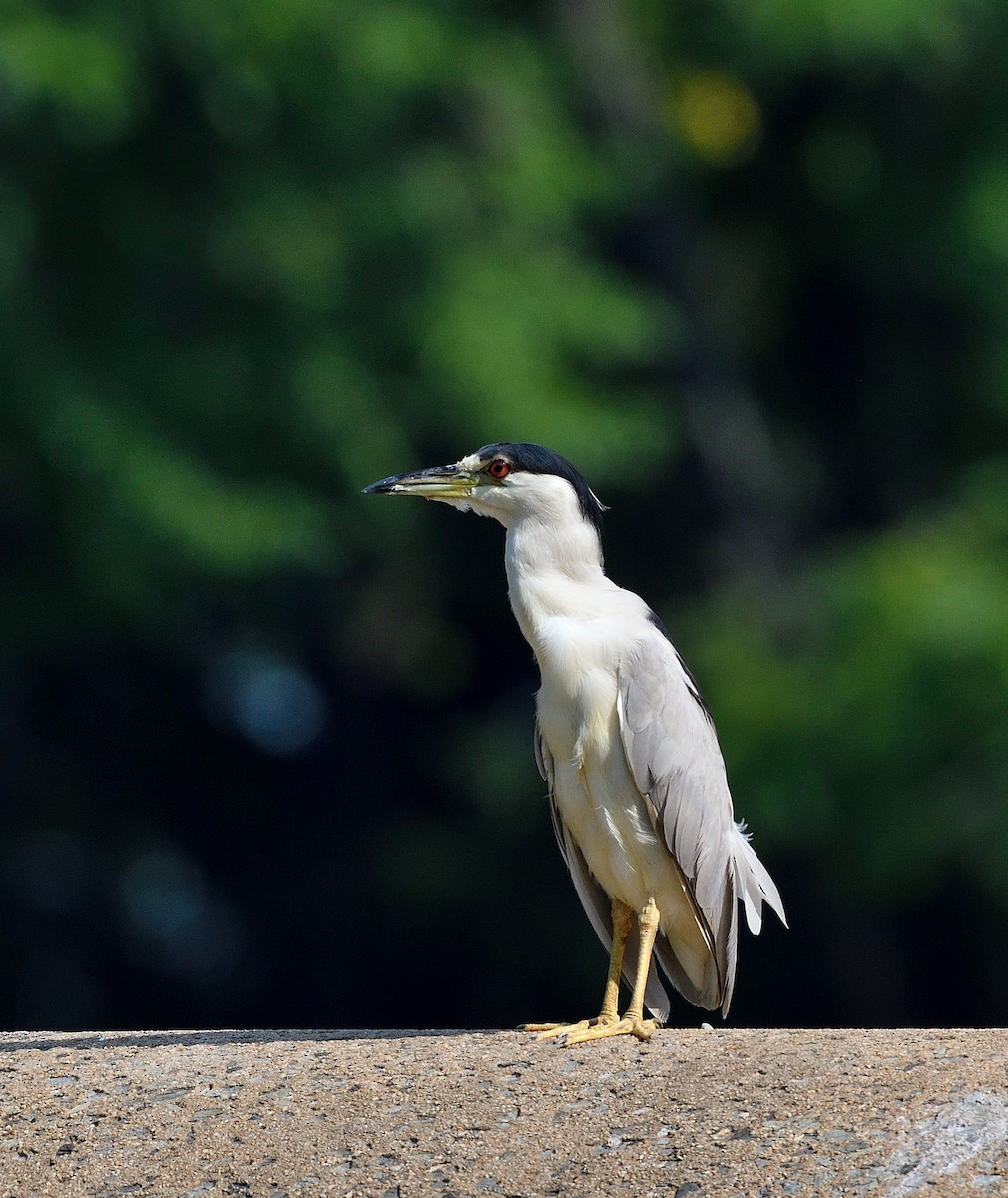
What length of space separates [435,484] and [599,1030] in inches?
72.9

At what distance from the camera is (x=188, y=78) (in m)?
11.0

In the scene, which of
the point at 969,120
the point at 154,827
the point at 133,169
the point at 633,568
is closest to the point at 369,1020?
the point at 154,827

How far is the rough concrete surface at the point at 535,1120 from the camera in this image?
3.88 m

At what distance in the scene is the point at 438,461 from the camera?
12.5 meters

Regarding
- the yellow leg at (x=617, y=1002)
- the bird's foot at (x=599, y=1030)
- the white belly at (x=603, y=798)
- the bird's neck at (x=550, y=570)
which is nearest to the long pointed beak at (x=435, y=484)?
the bird's neck at (x=550, y=570)

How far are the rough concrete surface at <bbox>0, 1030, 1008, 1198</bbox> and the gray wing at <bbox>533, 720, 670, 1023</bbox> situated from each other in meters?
0.72

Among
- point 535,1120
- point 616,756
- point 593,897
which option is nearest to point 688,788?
point 616,756

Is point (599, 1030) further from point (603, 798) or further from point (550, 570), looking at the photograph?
point (550, 570)

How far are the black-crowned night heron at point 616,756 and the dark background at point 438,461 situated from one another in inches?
175

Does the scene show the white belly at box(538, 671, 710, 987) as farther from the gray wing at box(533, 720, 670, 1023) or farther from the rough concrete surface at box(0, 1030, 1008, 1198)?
the rough concrete surface at box(0, 1030, 1008, 1198)

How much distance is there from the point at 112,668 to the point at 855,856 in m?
6.78

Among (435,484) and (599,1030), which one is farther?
(435,484)

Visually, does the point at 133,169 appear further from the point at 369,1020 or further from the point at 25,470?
the point at 369,1020

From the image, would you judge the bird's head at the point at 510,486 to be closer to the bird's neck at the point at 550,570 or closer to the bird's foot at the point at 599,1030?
the bird's neck at the point at 550,570
